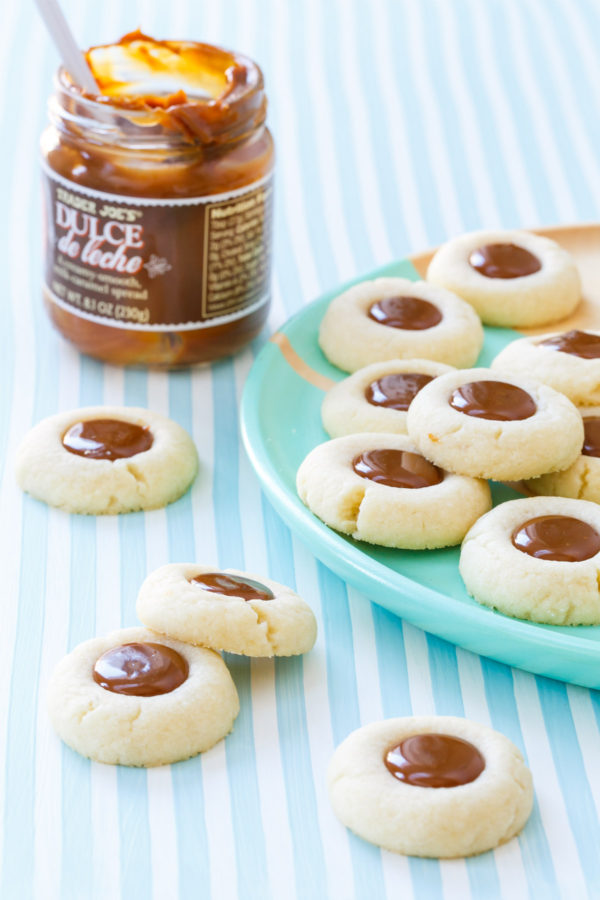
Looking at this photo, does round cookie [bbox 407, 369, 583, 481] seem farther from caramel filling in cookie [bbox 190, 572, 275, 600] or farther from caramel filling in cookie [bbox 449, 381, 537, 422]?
caramel filling in cookie [bbox 190, 572, 275, 600]

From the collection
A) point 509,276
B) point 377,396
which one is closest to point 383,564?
point 377,396

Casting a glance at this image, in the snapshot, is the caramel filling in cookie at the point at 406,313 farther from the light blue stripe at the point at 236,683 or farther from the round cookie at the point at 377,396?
the light blue stripe at the point at 236,683

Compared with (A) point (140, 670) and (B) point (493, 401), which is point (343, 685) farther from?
(B) point (493, 401)

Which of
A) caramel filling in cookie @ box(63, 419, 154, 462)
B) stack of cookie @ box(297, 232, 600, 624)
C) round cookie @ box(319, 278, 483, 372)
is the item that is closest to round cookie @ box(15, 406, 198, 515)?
caramel filling in cookie @ box(63, 419, 154, 462)

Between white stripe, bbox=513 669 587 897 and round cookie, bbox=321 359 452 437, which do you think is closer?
white stripe, bbox=513 669 587 897

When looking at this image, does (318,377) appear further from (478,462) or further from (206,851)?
(206,851)

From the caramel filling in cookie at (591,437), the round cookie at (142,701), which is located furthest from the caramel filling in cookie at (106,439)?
the caramel filling in cookie at (591,437)

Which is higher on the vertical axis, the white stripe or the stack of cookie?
the stack of cookie
